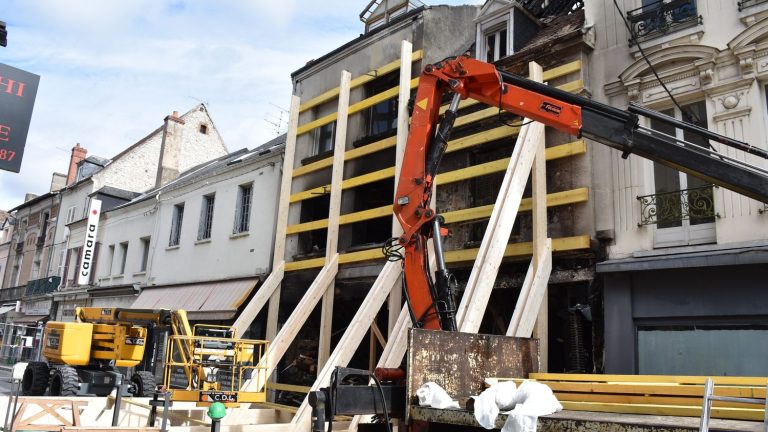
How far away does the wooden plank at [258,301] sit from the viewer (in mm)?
10414

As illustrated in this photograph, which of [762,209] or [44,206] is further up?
[44,206]

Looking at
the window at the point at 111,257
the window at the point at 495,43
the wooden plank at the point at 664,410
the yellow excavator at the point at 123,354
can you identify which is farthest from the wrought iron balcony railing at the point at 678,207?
the window at the point at 111,257

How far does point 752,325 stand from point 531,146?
3457 mm

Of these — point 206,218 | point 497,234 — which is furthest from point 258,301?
point 206,218

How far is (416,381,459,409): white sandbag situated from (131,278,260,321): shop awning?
990cm

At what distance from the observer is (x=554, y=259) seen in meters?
8.73

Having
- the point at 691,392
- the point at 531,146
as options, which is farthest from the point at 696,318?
the point at 691,392

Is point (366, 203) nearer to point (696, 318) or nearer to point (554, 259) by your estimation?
point (554, 259)

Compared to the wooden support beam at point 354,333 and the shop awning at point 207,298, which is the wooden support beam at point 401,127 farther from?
the shop awning at point 207,298

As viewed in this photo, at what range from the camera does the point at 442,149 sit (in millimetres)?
6871

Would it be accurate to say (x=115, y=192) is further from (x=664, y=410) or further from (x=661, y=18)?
(x=664, y=410)

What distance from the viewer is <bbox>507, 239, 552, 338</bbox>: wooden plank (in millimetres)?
7473

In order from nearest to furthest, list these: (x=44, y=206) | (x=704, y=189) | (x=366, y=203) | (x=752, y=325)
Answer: (x=752, y=325) < (x=704, y=189) < (x=366, y=203) < (x=44, y=206)

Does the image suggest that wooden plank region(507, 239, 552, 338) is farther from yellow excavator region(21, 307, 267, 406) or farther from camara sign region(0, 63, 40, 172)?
camara sign region(0, 63, 40, 172)
